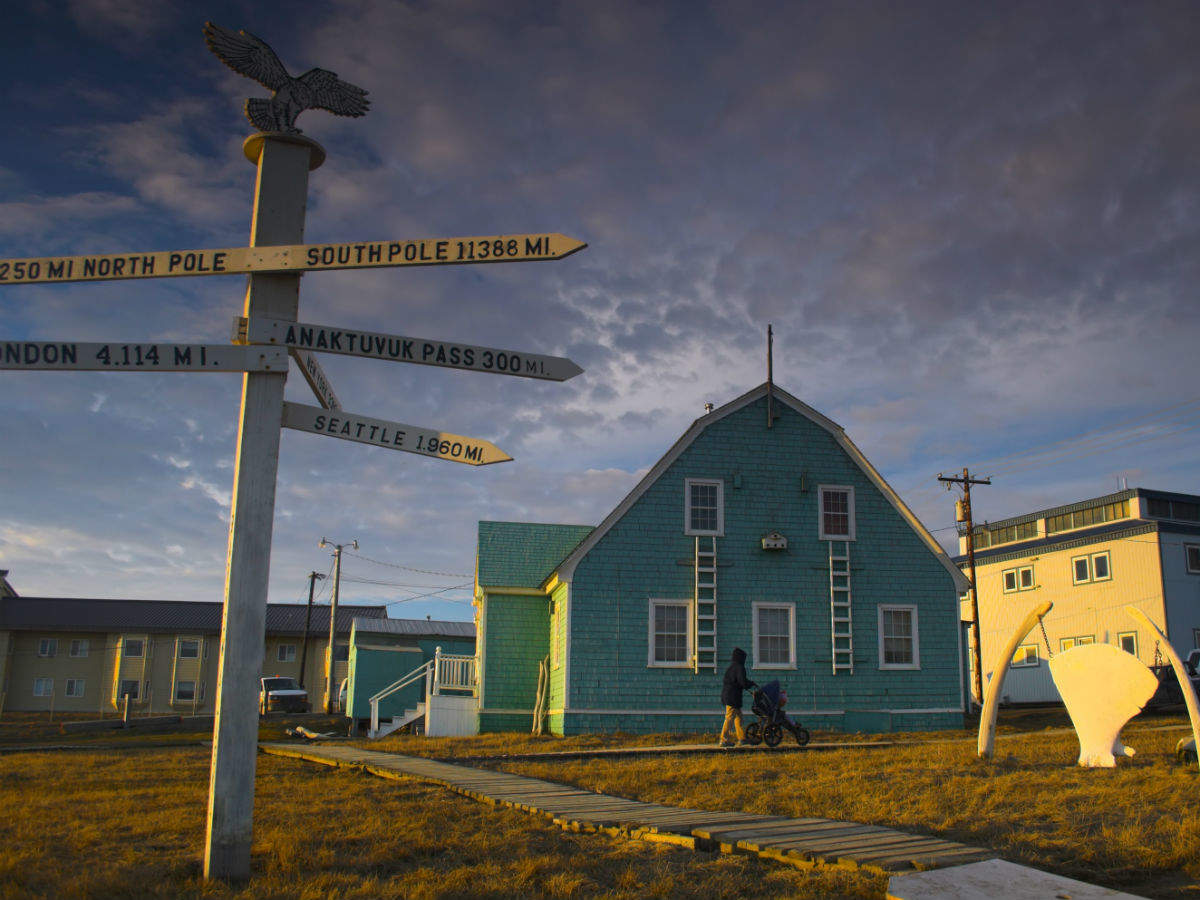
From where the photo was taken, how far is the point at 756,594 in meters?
23.0

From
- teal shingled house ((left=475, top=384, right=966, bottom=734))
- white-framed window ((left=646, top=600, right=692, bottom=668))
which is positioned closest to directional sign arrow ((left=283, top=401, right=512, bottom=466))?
teal shingled house ((left=475, top=384, right=966, bottom=734))

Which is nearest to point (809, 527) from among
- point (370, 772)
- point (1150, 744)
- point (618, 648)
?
point (618, 648)

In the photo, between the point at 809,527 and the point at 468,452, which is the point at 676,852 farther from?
the point at 809,527

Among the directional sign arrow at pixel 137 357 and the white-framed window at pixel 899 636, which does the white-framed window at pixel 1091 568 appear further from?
the directional sign arrow at pixel 137 357

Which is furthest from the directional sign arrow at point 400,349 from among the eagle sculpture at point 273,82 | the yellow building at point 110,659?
the yellow building at point 110,659

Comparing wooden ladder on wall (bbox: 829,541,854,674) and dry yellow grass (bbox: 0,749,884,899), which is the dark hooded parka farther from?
dry yellow grass (bbox: 0,749,884,899)

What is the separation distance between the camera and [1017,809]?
29.2 feet

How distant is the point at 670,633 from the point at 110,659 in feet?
153

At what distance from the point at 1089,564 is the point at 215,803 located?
1679 inches

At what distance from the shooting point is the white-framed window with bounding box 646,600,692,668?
885 inches

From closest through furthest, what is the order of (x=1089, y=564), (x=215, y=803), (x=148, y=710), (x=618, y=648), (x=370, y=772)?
(x=215, y=803) → (x=370, y=772) → (x=618, y=648) → (x=1089, y=564) → (x=148, y=710)

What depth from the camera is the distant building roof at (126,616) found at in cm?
5719

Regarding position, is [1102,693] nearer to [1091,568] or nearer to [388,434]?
[388,434]

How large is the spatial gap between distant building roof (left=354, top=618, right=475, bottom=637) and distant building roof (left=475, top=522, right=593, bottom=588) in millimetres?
14011
